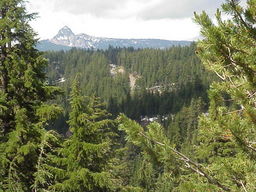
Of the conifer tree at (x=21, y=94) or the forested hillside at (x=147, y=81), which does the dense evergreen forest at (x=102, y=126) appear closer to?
the conifer tree at (x=21, y=94)

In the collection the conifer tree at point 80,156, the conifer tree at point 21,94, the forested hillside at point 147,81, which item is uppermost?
the conifer tree at point 21,94

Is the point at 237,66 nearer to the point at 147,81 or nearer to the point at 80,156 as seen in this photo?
the point at 80,156

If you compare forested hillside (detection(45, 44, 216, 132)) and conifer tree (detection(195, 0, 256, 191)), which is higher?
conifer tree (detection(195, 0, 256, 191))

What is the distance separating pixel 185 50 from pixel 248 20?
185426 millimetres

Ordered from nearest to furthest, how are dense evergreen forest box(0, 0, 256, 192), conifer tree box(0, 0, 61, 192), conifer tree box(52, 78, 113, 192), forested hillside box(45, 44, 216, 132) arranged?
1. dense evergreen forest box(0, 0, 256, 192)
2. conifer tree box(0, 0, 61, 192)
3. conifer tree box(52, 78, 113, 192)
4. forested hillside box(45, 44, 216, 132)

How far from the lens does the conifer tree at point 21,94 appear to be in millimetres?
9781

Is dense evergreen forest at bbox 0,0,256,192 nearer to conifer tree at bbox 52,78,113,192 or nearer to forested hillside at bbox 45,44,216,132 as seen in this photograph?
conifer tree at bbox 52,78,113,192

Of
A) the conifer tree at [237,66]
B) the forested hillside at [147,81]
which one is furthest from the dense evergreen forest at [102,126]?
the forested hillside at [147,81]

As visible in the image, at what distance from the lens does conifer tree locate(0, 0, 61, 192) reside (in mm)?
9781

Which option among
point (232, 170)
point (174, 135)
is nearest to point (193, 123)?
point (174, 135)

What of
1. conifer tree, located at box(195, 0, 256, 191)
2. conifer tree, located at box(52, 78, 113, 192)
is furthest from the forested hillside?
conifer tree, located at box(195, 0, 256, 191)

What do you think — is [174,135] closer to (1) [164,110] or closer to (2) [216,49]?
(1) [164,110]

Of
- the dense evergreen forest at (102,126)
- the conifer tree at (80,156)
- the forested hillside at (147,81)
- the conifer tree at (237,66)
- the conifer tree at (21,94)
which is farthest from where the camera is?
the forested hillside at (147,81)

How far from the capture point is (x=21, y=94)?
10.8m
